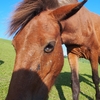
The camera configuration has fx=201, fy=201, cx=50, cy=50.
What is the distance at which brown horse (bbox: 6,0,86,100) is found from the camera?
2617 mm

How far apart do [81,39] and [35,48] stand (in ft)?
7.09

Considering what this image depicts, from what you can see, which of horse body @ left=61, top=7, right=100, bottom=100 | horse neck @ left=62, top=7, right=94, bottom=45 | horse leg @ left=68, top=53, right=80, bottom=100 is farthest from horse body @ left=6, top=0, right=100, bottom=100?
horse leg @ left=68, top=53, right=80, bottom=100

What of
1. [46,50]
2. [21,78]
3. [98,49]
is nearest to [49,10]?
[46,50]

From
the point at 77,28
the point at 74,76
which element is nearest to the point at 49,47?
the point at 77,28

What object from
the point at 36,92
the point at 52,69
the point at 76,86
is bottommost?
the point at 76,86

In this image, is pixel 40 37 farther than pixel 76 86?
No

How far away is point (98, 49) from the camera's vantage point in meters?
5.25

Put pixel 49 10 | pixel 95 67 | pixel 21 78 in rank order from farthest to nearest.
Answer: pixel 95 67
pixel 49 10
pixel 21 78

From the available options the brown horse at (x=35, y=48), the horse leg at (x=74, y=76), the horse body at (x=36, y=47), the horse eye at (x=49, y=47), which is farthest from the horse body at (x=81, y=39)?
the horse eye at (x=49, y=47)

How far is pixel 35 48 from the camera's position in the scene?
2.76 metres

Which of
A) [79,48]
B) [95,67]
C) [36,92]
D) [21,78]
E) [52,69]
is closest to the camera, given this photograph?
[21,78]

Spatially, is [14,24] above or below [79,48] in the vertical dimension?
above

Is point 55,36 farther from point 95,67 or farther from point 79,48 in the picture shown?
point 95,67

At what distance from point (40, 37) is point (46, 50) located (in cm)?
20
